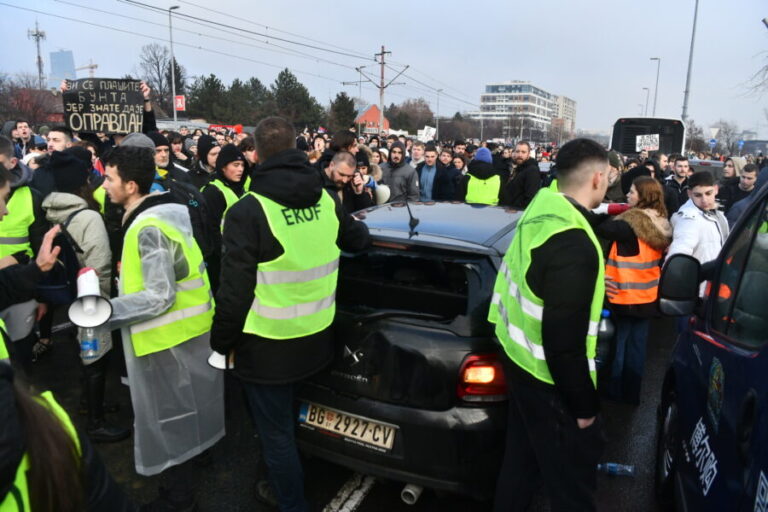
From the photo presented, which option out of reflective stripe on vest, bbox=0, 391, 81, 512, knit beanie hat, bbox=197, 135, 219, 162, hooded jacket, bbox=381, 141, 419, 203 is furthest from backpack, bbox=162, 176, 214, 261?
hooded jacket, bbox=381, 141, 419, 203

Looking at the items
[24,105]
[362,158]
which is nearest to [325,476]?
[362,158]

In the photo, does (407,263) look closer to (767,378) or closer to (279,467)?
(279,467)

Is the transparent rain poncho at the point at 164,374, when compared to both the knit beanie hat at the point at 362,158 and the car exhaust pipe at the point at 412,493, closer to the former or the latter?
the car exhaust pipe at the point at 412,493

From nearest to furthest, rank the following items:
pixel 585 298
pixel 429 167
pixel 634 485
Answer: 1. pixel 585 298
2. pixel 634 485
3. pixel 429 167

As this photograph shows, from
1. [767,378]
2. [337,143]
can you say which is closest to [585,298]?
[767,378]

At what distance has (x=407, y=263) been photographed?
10.5ft

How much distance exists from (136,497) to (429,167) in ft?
24.0

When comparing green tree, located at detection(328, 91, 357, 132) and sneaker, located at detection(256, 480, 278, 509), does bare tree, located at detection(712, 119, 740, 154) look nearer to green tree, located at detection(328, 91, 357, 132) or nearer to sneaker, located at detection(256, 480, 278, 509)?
green tree, located at detection(328, 91, 357, 132)

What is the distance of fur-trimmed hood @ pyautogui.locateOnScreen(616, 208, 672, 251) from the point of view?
13.5 ft

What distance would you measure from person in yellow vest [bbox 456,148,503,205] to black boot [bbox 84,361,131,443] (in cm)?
533

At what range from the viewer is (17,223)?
3.86 metres

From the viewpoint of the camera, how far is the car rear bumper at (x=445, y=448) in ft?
8.63

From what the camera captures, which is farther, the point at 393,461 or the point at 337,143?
the point at 337,143

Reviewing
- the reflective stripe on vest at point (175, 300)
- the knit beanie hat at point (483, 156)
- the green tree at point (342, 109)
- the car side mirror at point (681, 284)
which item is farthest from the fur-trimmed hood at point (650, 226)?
the green tree at point (342, 109)
